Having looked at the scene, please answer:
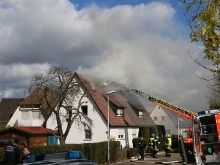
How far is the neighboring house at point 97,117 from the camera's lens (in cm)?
3497

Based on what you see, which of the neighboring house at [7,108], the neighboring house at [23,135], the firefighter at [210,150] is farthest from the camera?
the neighboring house at [7,108]

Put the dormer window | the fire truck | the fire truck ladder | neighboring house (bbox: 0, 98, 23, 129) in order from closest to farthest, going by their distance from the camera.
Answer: the fire truck, the fire truck ladder, the dormer window, neighboring house (bbox: 0, 98, 23, 129)

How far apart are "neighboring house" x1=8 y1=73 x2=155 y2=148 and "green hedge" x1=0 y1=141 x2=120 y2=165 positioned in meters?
9.00

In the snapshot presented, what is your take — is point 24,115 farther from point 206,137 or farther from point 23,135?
point 206,137

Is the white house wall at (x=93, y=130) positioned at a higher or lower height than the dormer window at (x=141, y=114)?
lower

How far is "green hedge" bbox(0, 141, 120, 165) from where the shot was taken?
16.3m

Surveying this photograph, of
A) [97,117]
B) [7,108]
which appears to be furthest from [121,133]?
[7,108]

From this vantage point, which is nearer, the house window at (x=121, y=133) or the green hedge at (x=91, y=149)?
the green hedge at (x=91, y=149)

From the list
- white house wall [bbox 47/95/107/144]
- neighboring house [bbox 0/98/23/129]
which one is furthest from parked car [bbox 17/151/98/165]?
neighboring house [bbox 0/98/23/129]

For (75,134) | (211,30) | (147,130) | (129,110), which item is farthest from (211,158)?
(129,110)

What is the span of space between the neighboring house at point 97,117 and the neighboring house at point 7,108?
18.0 ft

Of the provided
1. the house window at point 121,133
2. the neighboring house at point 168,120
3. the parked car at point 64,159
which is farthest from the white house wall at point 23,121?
the neighboring house at point 168,120

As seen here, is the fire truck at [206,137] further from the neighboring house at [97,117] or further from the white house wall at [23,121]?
the white house wall at [23,121]

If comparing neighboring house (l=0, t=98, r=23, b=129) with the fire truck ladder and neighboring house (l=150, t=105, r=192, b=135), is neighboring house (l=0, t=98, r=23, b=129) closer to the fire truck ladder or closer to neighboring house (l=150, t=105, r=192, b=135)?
the fire truck ladder
